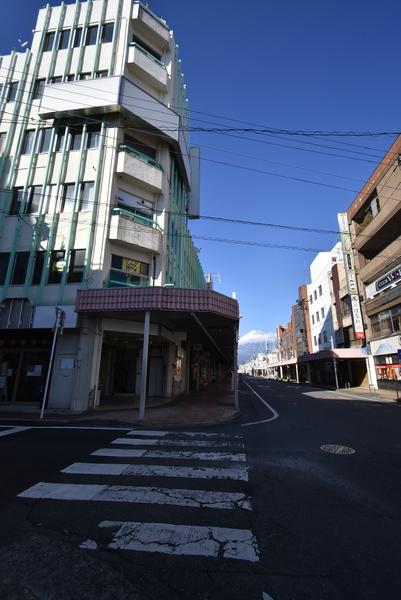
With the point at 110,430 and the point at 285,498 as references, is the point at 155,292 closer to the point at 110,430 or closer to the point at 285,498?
the point at 110,430

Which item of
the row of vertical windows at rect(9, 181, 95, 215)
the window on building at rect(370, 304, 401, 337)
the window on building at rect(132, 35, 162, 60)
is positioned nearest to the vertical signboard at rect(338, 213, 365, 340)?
the window on building at rect(370, 304, 401, 337)

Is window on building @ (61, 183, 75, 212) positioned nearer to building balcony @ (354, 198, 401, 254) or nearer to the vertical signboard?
building balcony @ (354, 198, 401, 254)

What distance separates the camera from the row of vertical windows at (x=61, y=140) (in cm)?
1856

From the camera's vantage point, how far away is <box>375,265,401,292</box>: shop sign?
27.2 meters

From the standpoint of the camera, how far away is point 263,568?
3.06m

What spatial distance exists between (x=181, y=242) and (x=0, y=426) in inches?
745

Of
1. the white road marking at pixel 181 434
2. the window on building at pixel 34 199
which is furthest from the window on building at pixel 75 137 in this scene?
the white road marking at pixel 181 434

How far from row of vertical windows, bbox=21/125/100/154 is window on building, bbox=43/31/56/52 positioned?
642cm

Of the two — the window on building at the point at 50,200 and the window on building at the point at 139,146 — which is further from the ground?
the window on building at the point at 139,146

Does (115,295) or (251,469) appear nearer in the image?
(251,469)

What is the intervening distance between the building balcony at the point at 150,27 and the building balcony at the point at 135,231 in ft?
43.9

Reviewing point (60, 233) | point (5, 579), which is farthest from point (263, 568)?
point (60, 233)

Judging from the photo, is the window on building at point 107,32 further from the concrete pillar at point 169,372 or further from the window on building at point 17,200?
the concrete pillar at point 169,372

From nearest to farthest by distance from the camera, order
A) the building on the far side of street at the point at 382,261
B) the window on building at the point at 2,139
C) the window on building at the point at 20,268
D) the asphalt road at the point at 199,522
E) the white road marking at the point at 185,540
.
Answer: the asphalt road at the point at 199,522 < the white road marking at the point at 185,540 < the window on building at the point at 20,268 < the window on building at the point at 2,139 < the building on the far side of street at the point at 382,261
